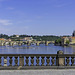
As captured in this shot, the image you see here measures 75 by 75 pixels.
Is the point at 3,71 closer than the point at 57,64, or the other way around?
the point at 3,71

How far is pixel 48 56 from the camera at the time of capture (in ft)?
34.4

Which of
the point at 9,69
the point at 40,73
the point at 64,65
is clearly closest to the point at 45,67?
the point at 40,73

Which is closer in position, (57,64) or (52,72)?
(52,72)

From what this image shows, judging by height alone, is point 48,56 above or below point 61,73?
above

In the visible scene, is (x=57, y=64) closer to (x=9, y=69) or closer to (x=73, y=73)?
(x=73, y=73)

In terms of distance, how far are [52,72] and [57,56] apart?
1025 mm

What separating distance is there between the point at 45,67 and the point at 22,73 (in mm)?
1216

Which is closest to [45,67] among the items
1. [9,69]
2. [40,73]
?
[40,73]

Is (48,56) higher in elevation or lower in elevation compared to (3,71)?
higher

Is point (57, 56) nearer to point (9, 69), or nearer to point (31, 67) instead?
point (31, 67)

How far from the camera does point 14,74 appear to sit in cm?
966

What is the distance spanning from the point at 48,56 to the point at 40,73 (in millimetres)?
1168

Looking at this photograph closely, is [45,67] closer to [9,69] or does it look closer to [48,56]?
[48,56]

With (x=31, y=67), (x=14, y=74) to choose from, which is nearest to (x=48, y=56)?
(x=31, y=67)
